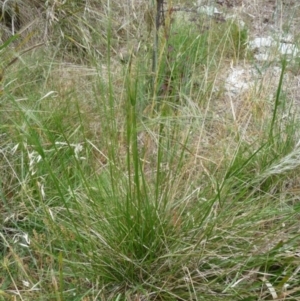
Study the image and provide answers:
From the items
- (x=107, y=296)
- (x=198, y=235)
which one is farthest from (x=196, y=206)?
(x=107, y=296)

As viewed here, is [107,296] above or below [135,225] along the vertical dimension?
below

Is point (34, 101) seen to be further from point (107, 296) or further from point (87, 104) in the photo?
point (107, 296)

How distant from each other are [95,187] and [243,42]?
1559 mm

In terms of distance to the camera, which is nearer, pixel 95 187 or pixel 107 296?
pixel 107 296

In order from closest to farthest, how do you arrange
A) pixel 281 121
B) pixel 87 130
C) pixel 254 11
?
1. pixel 281 121
2. pixel 87 130
3. pixel 254 11

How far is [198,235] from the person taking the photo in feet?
3.97

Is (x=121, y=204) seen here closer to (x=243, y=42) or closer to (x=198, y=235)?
(x=198, y=235)

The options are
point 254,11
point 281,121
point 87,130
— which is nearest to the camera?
point 281,121

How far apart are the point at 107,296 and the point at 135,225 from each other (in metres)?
0.17

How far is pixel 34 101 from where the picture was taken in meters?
1.84

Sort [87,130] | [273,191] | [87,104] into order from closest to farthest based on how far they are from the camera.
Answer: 1. [273,191]
2. [87,130]
3. [87,104]

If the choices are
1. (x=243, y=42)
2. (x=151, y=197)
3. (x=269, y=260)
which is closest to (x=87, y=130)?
(x=151, y=197)

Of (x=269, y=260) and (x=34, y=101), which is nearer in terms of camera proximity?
(x=269, y=260)

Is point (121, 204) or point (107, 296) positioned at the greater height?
point (121, 204)
